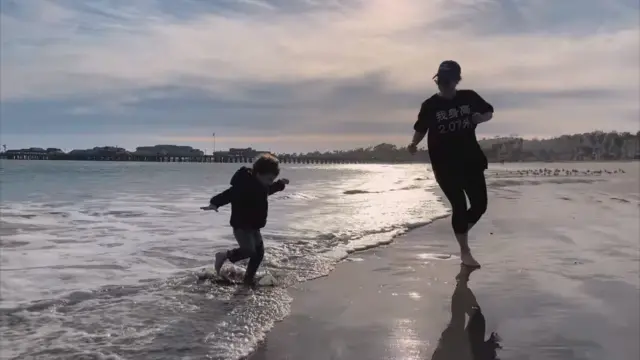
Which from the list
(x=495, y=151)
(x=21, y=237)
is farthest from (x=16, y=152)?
(x=21, y=237)

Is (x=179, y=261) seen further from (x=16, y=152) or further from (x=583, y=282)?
(x=16, y=152)

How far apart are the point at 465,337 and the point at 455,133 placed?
2.41 metres

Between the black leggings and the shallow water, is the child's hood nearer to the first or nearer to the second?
the shallow water

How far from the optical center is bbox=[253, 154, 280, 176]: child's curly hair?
5.35 metres

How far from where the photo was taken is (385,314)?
13.6 feet

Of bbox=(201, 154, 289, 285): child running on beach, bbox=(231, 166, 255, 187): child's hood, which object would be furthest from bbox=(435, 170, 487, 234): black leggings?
bbox=(231, 166, 255, 187): child's hood

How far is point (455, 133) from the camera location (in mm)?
5555

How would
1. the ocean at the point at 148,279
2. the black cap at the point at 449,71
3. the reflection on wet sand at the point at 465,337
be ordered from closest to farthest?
the reflection on wet sand at the point at 465,337 < the ocean at the point at 148,279 < the black cap at the point at 449,71

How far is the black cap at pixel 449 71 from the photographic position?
5488 mm

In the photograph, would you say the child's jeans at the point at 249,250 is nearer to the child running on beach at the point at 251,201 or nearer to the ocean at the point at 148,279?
the child running on beach at the point at 251,201

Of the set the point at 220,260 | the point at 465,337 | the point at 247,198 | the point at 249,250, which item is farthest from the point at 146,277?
the point at 465,337

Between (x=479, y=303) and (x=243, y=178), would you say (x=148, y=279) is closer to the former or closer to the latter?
(x=243, y=178)

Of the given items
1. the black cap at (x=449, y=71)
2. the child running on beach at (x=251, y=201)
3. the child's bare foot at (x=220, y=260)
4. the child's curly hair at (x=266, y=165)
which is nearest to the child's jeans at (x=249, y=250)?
the child running on beach at (x=251, y=201)

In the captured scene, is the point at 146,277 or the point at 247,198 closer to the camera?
the point at 247,198
